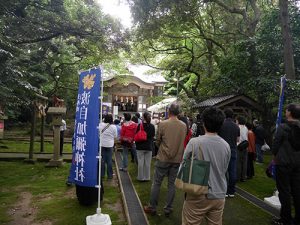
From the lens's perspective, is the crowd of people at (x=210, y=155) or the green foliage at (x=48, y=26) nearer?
the crowd of people at (x=210, y=155)

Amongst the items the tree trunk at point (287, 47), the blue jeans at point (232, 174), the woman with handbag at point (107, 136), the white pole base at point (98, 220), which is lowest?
the white pole base at point (98, 220)

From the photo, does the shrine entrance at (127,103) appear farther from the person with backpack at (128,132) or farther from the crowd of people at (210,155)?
the person with backpack at (128,132)

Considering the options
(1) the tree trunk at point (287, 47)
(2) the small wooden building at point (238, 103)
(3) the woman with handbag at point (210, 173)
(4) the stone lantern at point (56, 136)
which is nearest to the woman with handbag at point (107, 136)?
(4) the stone lantern at point (56, 136)

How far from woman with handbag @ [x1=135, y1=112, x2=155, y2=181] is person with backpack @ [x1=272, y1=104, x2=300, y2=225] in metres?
3.39

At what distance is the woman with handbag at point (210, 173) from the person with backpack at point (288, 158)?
1.98 m

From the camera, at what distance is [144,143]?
7441 millimetres

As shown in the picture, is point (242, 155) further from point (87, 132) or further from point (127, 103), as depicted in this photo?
point (127, 103)

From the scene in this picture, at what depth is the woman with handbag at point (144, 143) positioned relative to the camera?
7.35 m

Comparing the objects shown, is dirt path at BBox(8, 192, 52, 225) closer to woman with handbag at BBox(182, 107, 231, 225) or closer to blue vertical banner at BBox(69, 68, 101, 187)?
blue vertical banner at BBox(69, 68, 101, 187)

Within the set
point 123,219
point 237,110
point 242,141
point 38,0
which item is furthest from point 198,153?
point 237,110

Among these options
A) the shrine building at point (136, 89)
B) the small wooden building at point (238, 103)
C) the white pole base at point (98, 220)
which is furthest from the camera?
the shrine building at point (136, 89)

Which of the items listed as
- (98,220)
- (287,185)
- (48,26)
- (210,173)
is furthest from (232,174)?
(48,26)

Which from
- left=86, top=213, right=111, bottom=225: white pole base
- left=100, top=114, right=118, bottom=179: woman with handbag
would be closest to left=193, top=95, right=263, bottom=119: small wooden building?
left=100, top=114, right=118, bottom=179: woman with handbag

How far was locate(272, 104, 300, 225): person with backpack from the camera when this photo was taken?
14.8 feet
